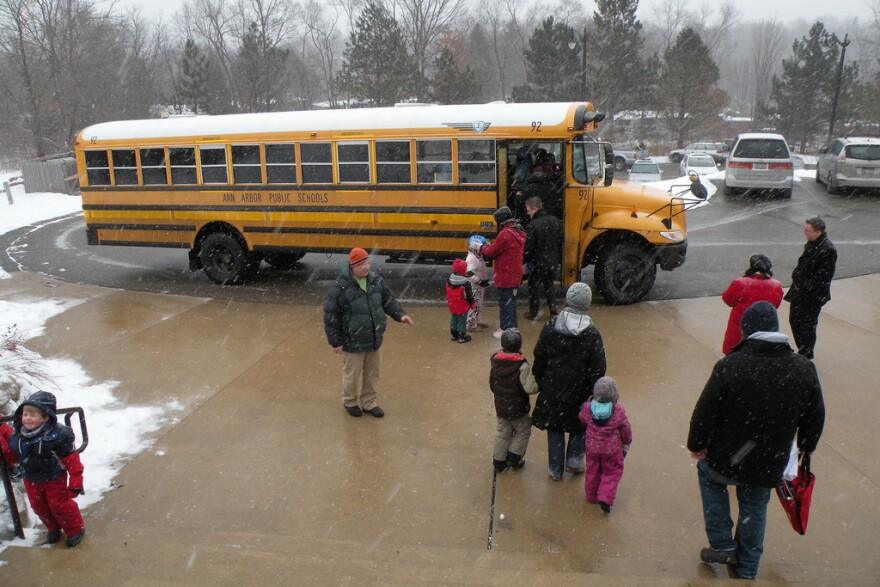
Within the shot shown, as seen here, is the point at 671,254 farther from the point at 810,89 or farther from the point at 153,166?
the point at 810,89

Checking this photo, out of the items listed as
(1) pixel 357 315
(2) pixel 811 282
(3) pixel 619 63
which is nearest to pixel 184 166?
(1) pixel 357 315

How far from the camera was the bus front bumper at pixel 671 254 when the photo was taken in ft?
28.4

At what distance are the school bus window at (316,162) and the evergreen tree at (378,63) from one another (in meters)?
32.8

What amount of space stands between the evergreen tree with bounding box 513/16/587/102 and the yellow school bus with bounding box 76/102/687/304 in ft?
111

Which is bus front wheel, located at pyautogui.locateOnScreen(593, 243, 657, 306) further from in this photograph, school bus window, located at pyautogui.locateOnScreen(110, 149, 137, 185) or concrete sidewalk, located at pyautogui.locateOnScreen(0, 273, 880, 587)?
school bus window, located at pyautogui.locateOnScreen(110, 149, 137, 185)

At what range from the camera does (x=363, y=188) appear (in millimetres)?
9352

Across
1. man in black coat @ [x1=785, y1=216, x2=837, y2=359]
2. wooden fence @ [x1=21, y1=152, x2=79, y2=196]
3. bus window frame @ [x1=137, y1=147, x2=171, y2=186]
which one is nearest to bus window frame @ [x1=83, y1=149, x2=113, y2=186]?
bus window frame @ [x1=137, y1=147, x2=171, y2=186]

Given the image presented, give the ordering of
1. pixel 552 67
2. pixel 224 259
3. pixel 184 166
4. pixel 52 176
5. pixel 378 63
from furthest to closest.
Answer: pixel 552 67, pixel 378 63, pixel 52 176, pixel 224 259, pixel 184 166

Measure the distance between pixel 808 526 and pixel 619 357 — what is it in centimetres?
300

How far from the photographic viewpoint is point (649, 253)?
8719mm

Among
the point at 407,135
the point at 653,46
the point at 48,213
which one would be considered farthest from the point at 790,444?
the point at 653,46

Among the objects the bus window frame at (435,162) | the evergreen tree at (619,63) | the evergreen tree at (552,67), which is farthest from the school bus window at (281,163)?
the evergreen tree at (619,63)

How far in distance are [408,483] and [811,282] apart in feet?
13.8

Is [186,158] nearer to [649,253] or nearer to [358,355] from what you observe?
[358,355]
